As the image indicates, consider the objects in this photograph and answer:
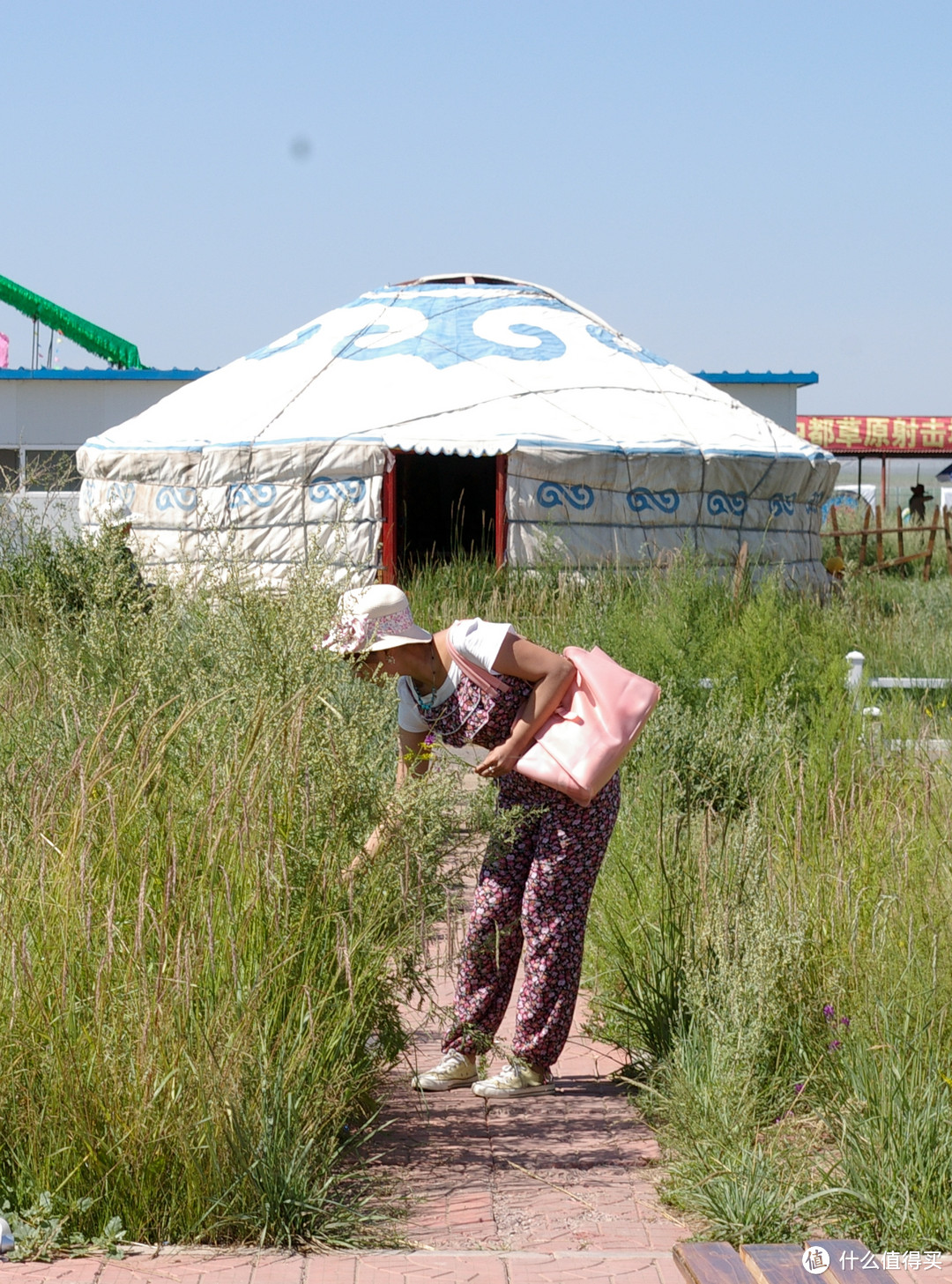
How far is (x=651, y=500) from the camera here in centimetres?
1154

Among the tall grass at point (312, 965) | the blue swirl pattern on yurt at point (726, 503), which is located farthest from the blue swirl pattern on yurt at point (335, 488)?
the tall grass at point (312, 965)

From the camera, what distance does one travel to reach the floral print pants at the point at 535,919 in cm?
323

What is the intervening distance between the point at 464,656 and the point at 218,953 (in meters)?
0.93

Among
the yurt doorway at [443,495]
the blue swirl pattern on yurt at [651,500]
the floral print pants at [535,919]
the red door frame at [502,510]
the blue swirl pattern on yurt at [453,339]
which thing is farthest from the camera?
the yurt doorway at [443,495]

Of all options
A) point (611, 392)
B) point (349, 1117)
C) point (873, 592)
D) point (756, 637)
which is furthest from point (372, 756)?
point (873, 592)

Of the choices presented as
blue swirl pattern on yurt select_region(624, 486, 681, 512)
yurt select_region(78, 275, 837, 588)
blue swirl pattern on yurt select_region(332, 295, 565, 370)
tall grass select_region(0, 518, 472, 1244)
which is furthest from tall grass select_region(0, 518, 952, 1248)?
blue swirl pattern on yurt select_region(332, 295, 565, 370)

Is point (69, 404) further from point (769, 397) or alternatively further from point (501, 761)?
point (501, 761)

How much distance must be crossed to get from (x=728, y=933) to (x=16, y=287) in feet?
72.6

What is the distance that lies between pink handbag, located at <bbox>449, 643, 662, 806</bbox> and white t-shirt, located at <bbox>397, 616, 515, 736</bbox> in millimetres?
32

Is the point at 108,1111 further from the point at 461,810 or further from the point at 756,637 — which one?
the point at 756,637

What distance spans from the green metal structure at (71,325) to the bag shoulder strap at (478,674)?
20.1 meters

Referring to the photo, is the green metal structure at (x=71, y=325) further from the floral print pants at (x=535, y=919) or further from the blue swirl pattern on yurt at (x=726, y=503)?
the floral print pants at (x=535, y=919)

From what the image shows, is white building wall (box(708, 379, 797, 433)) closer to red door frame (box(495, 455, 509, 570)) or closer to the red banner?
red door frame (box(495, 455, 509, 570))

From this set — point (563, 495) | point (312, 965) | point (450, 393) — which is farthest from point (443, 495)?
point (312, 965)
